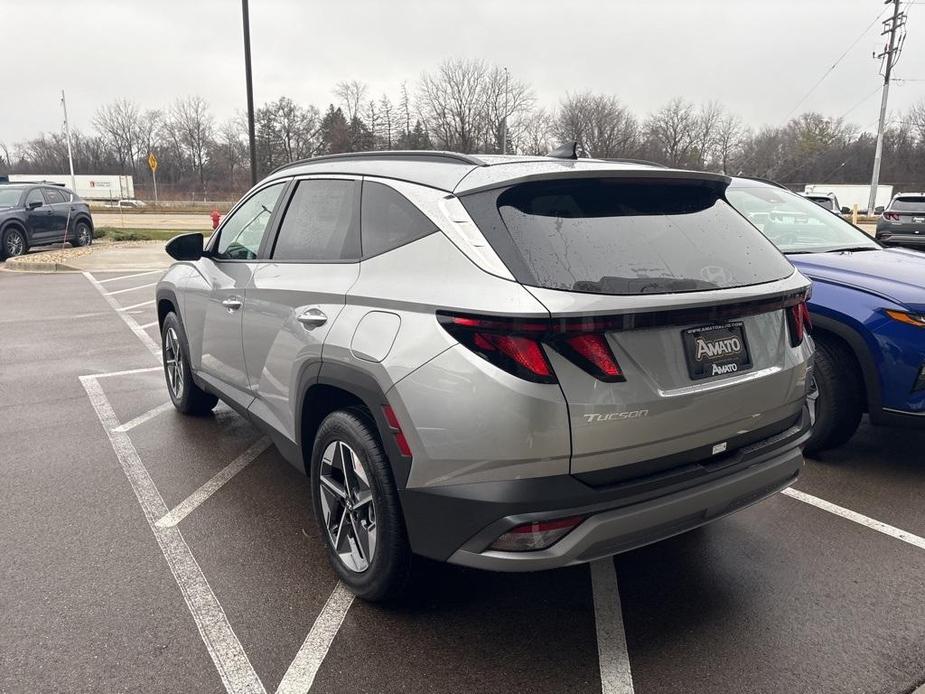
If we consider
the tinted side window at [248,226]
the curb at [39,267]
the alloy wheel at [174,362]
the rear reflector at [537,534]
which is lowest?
the curb at [39,267]

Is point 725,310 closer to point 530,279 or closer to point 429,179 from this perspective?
point 530,279

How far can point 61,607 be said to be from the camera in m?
2.91

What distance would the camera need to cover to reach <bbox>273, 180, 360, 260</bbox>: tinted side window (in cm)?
312

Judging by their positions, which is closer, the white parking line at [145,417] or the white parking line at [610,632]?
the white parking line at [610,632]

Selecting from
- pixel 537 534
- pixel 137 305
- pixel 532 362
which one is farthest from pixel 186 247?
pixel 137 305

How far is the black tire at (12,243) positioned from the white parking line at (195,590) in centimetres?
1462

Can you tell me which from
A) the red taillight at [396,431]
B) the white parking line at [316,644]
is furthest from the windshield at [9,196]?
the red taillight at [396,431]

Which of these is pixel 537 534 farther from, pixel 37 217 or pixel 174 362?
pixel 37 217

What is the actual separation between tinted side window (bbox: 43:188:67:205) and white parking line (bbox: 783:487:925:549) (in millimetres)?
19270

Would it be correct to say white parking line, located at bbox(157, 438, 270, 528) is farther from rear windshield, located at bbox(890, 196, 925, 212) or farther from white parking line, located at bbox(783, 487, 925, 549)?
rear windshield, located at bbox(890, 196, 925, 212)

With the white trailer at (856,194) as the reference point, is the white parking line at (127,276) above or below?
below

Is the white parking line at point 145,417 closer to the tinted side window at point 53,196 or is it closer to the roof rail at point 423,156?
the roof rail at point 423,156

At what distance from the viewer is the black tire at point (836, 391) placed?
13.9 ft

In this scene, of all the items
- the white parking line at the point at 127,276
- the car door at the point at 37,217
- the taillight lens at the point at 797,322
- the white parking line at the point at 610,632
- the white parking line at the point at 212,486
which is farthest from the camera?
the car door at the point at 37,217
